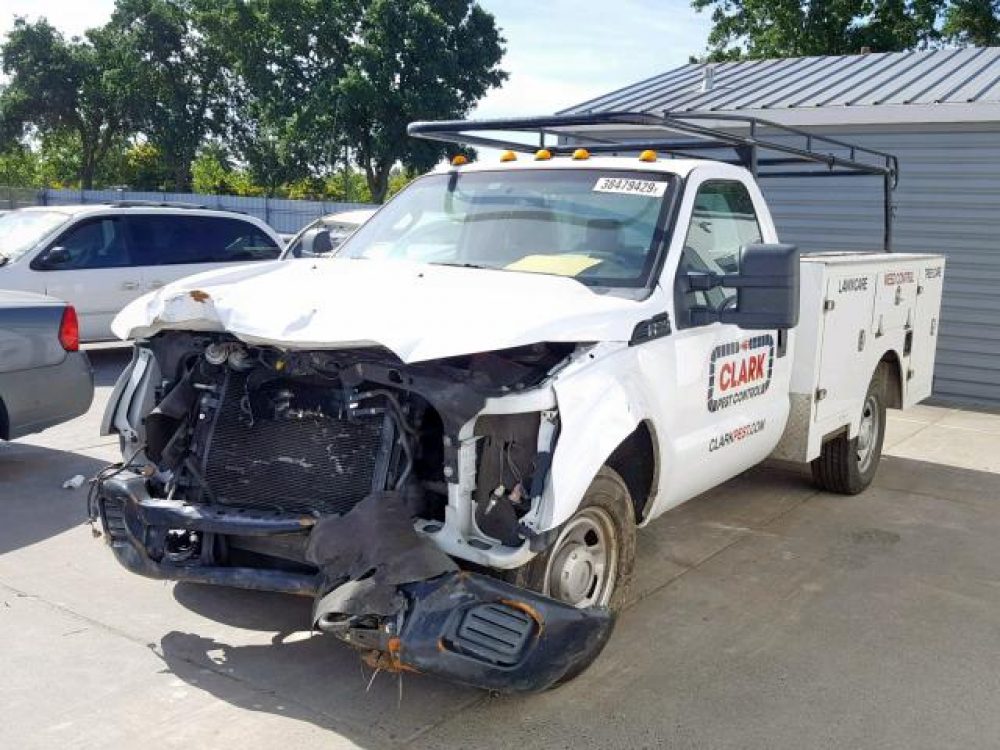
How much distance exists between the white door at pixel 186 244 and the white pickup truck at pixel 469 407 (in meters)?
6.60

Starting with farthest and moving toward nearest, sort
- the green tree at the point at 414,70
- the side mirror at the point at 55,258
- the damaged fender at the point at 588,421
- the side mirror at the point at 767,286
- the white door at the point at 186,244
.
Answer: the green tree at the point at 414,70 < the white door at the point at 186,244 < the side mirror at the point at 55,258 < the side mirror at the point at 767,286 < the damaged fender at the point at 588,421

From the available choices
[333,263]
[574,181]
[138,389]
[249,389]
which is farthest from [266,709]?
[574,181]

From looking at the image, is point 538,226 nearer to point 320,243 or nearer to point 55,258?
point 320,243

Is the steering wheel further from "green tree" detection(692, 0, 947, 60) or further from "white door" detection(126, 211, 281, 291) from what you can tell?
"green tree" detection(692, 0, 947, 60)

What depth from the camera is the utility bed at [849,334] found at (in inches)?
225

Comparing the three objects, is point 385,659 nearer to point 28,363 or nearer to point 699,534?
point 699,534

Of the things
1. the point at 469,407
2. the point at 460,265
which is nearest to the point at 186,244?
the point at 460,265

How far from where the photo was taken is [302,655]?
4152mm

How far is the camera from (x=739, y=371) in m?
5.12

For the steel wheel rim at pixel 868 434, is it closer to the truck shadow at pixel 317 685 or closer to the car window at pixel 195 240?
the truck shadow at pixel 317 685

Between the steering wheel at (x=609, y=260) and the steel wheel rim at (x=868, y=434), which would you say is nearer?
the steering wheel at (x=609, y=260)

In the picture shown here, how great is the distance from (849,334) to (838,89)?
670cm

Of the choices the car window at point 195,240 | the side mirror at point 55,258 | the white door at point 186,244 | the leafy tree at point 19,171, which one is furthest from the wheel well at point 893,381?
the leafy tree at point 19,171

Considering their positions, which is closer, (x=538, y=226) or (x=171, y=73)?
(x=538, y=226)
